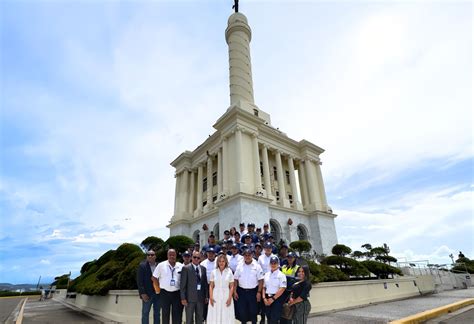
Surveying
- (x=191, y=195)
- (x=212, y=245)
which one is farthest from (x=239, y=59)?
(x=212, y=245)

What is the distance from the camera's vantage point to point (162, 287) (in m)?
6.71

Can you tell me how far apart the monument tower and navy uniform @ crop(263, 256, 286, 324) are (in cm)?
1596

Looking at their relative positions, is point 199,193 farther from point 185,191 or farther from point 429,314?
point 429,314

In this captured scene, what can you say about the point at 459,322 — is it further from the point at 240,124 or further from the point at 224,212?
the point at 240,124

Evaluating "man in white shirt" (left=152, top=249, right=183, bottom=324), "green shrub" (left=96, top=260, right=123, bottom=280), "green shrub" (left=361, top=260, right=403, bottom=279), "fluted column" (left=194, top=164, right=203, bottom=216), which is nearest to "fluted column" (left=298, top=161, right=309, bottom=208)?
"fluted column" (left=194, top=164, right=203, bottom=216)

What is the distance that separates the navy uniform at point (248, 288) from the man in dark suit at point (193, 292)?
0.86 metres

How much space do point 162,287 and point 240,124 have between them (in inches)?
853

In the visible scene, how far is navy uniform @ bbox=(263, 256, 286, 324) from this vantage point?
20.2 ft

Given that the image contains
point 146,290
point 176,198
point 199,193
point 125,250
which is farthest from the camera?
point 176,198

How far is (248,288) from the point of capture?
6469 millimetres

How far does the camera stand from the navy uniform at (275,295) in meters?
6.17

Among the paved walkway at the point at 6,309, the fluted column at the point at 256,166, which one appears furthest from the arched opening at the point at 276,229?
the paved walkway at the point at 6,309

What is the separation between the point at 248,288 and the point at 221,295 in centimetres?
68

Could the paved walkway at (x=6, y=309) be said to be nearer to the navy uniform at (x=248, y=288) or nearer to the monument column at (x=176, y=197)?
the navy uniform at (x=248, y=288)
